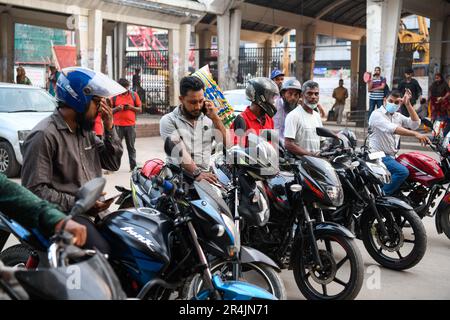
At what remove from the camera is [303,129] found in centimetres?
546

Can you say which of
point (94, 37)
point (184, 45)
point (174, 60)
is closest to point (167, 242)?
point (94, 37)

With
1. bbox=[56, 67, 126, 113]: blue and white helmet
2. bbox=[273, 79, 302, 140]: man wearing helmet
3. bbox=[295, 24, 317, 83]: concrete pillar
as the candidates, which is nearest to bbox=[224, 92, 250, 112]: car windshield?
bbox=[273, 79, 302, 140]: man wearing helmet

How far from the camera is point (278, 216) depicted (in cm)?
459

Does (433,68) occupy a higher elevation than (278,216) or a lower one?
higher

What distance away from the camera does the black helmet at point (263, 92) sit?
5113 millimetres

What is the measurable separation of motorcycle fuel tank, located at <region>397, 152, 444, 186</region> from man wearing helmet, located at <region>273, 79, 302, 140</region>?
1.46 metres

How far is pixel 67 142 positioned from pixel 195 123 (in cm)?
162

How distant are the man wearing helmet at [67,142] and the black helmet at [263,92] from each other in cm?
204

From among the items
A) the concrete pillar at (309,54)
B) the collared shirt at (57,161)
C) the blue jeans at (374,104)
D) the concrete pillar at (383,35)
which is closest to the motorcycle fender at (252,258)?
the collared shirt at (57,161)

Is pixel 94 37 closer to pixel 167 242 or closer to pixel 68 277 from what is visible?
pixel 167 242

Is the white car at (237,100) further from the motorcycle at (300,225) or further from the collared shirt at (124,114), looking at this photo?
the motorcycle at (300,225)
